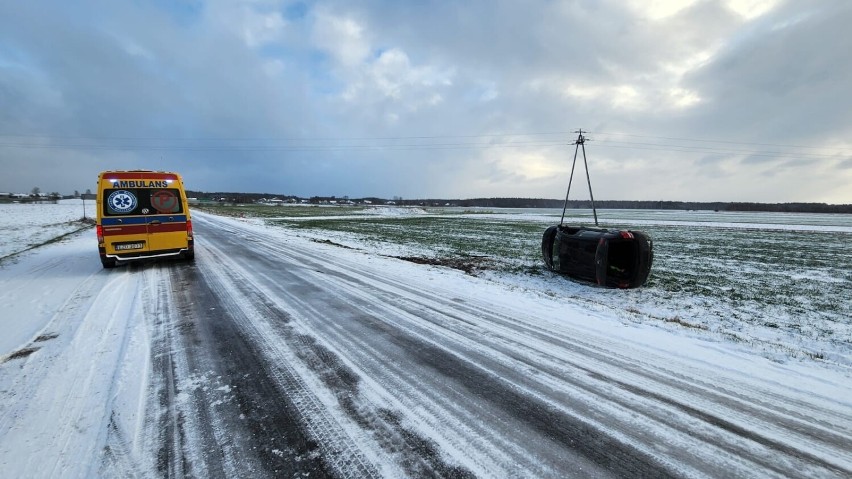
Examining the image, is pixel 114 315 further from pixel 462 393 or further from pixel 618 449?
pixel 618 449

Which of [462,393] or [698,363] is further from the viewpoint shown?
[698,363]

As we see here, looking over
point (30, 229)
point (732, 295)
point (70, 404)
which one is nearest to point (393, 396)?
point (70, 404)

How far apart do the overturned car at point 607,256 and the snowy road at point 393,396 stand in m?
3.41

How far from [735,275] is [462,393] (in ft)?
39.6

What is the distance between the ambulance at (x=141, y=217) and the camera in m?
8.82

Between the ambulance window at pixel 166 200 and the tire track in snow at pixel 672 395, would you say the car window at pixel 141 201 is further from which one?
the tire track in snow at pixel 672 395

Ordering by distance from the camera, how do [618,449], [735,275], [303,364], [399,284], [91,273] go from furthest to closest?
[735,275] < [91,273] < [399,284] < [303,364] < [618,449]

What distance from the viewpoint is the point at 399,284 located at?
7.85 meters

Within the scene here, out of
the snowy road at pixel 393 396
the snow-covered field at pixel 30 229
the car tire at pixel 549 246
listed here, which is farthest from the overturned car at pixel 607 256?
the snow-covered field at pixel 30 229

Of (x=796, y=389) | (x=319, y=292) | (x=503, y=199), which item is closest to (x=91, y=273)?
(x=319, y=292)

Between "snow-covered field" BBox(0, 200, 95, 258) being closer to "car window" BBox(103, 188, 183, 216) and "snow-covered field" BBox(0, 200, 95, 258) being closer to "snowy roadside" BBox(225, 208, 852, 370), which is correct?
"car window" BBox(103, 188, 183, 216)

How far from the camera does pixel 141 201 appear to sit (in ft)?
30.1

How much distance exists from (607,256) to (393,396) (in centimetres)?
726

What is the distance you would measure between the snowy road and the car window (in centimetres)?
335
